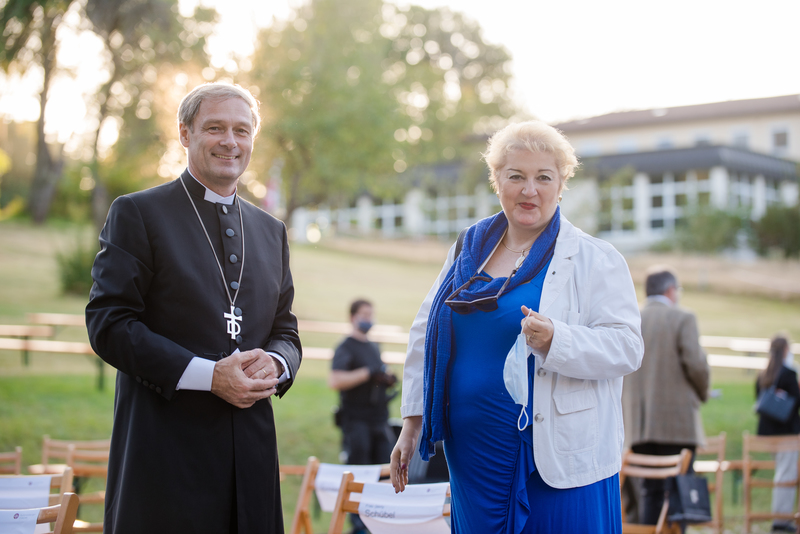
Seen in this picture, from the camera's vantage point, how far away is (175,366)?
2.22 m

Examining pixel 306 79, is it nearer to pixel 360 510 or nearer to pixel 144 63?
pixel 144 63

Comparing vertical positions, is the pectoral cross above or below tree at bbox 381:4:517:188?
below

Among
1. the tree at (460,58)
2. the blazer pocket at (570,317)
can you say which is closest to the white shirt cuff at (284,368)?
the blazer pocket at (570,317)

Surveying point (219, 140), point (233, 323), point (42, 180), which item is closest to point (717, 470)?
point (233, 323)

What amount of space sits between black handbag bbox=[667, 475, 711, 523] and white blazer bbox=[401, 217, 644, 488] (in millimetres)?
2467

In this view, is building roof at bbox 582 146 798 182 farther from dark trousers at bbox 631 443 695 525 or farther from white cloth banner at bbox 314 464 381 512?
white cloth banner at bbox 314 464 381 512

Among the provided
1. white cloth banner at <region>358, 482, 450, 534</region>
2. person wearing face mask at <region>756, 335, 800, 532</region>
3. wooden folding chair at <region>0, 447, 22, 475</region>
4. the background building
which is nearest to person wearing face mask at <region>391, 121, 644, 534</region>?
white cloth banner at <region>358, 482, 450, 534</region>

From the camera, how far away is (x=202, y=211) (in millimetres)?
2557

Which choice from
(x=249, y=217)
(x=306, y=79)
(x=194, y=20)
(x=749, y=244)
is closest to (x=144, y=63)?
(x=194, y=20)

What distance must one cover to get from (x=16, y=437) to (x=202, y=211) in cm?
724

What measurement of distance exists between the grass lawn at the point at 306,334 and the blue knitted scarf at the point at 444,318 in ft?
15.5

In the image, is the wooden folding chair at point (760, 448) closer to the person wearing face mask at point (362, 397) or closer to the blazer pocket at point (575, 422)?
the person wearing face mask at point (362, 397)

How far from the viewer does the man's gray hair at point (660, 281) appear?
584 cm

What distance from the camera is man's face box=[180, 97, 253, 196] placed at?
8.17ft
